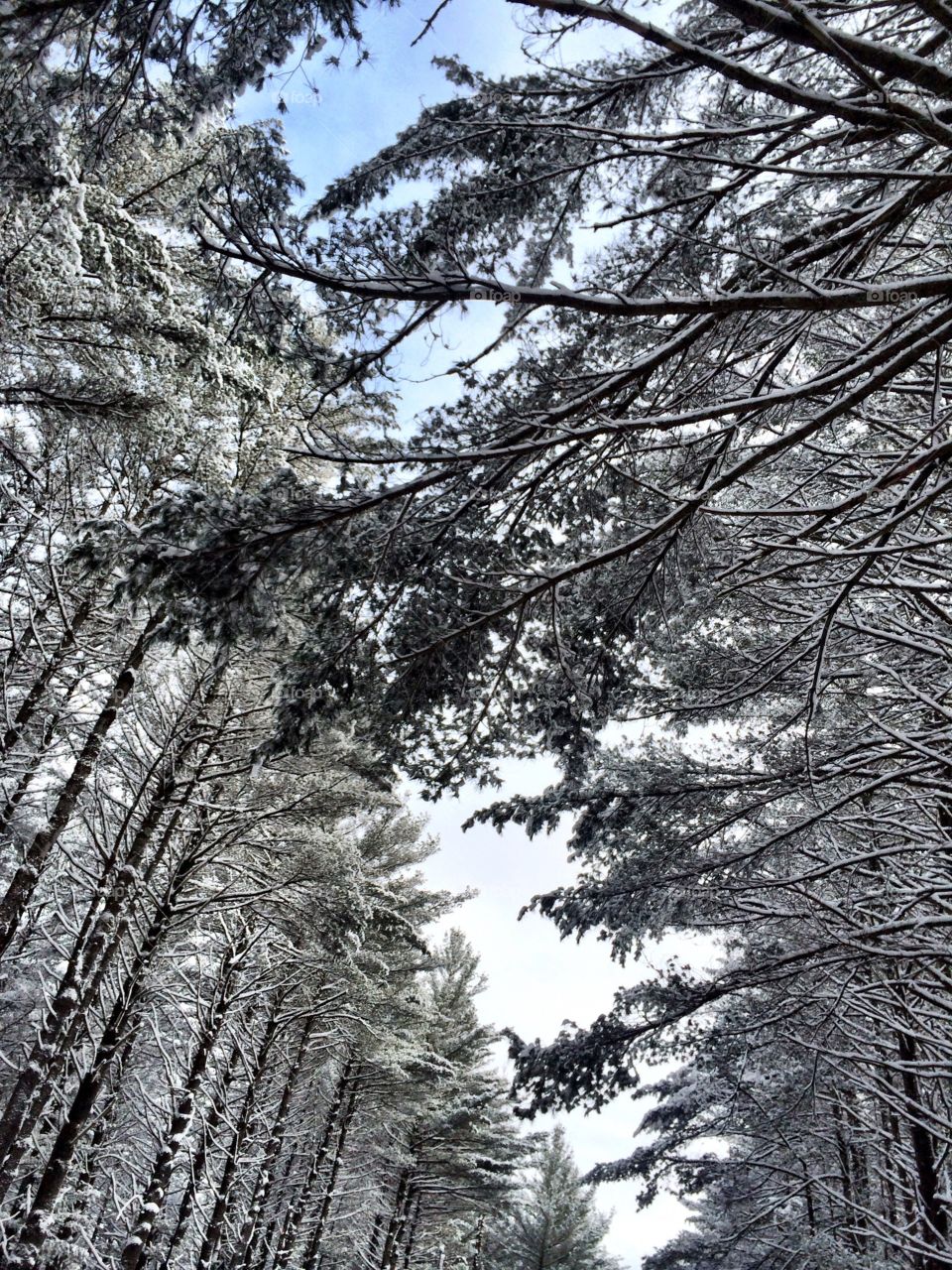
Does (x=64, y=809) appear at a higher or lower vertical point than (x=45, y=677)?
lower

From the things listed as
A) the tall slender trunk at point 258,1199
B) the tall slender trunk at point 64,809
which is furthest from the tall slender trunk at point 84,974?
the tall slender trunk at point 258,1199

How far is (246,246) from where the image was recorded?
3.25 metres

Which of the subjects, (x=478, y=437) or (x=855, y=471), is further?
(x=855, y=471)

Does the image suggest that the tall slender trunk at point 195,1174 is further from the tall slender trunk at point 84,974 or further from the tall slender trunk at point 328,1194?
the tall slender trunk at point 328,1194

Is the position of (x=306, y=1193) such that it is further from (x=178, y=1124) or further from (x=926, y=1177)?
(x=926, y=1177)

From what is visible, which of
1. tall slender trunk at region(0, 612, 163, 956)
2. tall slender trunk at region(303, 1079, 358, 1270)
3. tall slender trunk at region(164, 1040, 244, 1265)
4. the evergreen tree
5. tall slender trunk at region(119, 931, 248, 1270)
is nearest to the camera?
tall slender trunk at region(119, 931, 248, 1270)

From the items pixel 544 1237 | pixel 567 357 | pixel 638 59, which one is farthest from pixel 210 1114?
pixel 544 1237

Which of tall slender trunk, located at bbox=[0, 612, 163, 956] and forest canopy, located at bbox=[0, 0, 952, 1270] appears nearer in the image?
forest canopy, located at bbox=[0, 0, 952, 1270]

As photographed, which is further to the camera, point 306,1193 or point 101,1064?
point 306,1193

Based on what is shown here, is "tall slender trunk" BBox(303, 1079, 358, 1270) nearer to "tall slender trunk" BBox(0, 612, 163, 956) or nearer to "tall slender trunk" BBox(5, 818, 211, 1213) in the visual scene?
"tall slender trunk" BBox(0, 612, 163, 956)

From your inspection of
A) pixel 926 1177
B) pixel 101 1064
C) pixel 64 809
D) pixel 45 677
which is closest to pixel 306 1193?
pixel 64 809

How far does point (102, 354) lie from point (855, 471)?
618cm

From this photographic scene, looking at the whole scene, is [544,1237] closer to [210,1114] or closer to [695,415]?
[210,1114]

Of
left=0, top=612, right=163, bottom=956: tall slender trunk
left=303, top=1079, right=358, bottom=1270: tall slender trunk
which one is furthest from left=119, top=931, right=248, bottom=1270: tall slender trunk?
left=303, top=1079, right=358, bottom=1270: tall slender trunk
